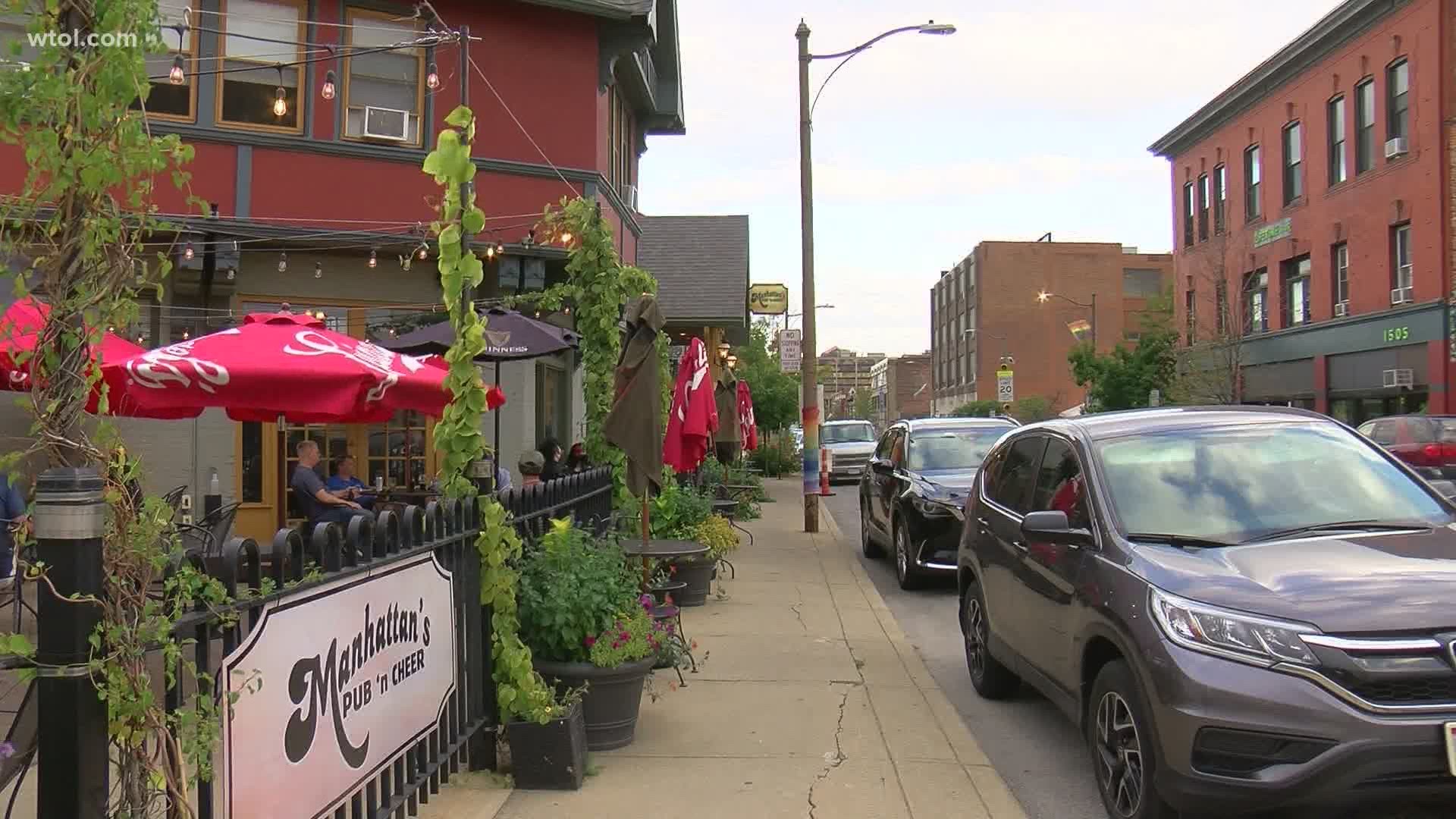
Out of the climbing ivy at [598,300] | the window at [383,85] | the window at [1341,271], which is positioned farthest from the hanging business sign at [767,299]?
the climbing ivy at [598,300]

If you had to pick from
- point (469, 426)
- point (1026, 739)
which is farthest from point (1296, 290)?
point (469, 426)

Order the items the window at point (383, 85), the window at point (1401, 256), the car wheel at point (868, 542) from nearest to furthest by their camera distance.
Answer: the window at point (383, 85) → the car wheel at point (868, 542) → the window at point (1401, 256)

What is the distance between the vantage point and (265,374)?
23.0ft

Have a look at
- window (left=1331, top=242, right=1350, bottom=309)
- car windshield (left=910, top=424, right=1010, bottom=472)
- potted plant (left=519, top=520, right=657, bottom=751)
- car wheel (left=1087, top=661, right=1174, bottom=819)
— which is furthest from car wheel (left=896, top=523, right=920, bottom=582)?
window (left=1331, top=242, right=1350, bottom=309)

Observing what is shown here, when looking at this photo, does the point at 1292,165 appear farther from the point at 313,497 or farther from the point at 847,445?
the point at 313,497

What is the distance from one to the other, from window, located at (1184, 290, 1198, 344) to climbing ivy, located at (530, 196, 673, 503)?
114 feet

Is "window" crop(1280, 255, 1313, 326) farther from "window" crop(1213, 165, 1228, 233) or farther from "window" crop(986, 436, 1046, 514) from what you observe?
"window" crop(986, 436, 1046, 514)

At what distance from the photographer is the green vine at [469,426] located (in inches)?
194

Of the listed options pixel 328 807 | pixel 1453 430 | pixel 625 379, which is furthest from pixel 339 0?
pixel 1453 430

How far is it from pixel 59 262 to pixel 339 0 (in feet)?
37.8

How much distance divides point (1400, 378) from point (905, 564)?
21768mm

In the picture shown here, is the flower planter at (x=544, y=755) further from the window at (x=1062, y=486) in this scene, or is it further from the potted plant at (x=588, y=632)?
the window at (x=1062, y=486)

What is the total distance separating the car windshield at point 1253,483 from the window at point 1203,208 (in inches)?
1434

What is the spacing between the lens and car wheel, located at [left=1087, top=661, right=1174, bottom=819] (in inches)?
164
